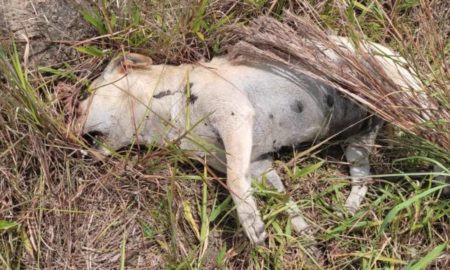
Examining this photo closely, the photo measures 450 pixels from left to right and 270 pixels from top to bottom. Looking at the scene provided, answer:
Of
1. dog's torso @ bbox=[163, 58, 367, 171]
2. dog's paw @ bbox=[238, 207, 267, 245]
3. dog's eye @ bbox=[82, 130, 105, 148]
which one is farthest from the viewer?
dog's eye @ bbox=[82, 130, 105, 148]

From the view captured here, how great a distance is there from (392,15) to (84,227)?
238 centimetres

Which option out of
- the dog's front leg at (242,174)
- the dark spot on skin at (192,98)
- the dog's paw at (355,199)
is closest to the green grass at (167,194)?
the dog's paw at (355,199)

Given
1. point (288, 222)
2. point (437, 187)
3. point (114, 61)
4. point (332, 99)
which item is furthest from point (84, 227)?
point (437, 187)

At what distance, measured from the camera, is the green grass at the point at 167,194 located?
9.94 feet

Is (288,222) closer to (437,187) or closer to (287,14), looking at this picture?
(437,187)

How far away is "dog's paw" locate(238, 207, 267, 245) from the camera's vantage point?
2.85 meters

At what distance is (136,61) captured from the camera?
324 centimetres

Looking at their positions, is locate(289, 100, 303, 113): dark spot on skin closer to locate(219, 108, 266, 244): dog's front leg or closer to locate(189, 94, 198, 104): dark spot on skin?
locate(219, 108, 266, 244): dog's front leg

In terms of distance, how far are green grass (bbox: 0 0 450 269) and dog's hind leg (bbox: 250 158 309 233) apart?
0.20ft

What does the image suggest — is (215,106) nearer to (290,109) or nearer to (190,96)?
(190,96)

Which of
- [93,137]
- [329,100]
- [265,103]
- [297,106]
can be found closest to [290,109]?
[297,106]

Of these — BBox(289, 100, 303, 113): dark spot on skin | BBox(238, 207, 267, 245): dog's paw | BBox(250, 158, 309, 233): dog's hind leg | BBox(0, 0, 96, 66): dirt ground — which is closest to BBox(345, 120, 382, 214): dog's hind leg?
BBox(250, 158, 309, 233): dog's hind leg

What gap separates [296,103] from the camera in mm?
3105

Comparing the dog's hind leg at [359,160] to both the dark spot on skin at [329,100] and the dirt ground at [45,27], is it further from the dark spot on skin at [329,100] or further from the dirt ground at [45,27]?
the dirt ground at [45,27]
